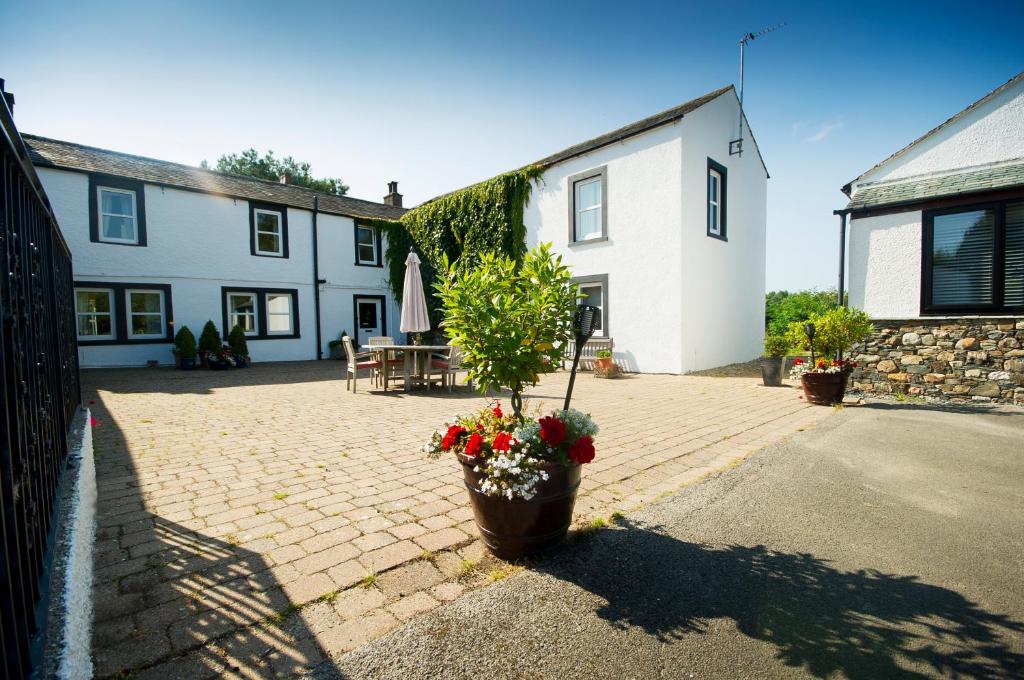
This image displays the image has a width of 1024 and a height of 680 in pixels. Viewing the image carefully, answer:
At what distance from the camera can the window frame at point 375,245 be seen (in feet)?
64.2

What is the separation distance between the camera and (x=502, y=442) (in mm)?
2877

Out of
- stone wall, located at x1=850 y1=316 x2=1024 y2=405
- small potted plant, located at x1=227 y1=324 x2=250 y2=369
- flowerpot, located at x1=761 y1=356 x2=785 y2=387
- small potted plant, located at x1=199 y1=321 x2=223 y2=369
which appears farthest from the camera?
small potted plant, located at x1=227 y1=324 x2=250 y2=369

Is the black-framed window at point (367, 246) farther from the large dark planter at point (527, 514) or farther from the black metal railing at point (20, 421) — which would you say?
the large dark planter at point (527, 514)

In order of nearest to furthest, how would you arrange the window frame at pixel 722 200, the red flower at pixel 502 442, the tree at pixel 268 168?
the red flower at pixel 502 442 → the window frame at pixel 722 200 → the tree at pixel 268 168

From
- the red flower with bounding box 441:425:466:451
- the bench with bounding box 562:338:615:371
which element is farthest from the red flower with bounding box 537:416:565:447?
the bench with bounding box 562:338:615:371

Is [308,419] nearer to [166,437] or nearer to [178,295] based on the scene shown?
[166,437]

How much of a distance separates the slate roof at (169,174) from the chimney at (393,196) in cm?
433

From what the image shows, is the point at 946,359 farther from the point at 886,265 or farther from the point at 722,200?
the point at 722,200

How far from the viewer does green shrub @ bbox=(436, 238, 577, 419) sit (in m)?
3.07

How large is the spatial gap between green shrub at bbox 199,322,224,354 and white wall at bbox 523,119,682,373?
38.6 ft

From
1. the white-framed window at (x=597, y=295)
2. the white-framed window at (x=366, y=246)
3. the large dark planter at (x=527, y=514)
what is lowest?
the large dark planter at (x=527, y=514)

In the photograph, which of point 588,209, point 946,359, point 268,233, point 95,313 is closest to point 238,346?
point 95,313

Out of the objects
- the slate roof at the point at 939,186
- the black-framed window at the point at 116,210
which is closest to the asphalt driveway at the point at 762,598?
the slate roof at the point at 939,186

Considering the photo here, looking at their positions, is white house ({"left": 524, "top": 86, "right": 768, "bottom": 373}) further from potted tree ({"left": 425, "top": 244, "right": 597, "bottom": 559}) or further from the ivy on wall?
potted tree ({"left": 425, "top": 244, "right": 597, "bottom": 559})
